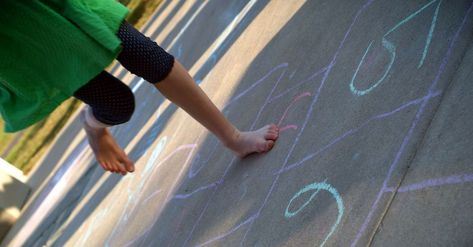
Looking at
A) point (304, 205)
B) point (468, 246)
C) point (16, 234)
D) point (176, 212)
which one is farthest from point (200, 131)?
point (16, 234)

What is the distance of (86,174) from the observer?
151 inches

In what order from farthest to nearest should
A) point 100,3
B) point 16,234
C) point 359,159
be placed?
point 16,234
point 100,3
point 359,159

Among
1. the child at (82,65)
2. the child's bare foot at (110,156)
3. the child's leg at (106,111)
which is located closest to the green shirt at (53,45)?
the child at (82,65)

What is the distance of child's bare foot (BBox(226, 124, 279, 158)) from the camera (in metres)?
1.76

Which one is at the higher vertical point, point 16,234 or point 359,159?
point 359,159

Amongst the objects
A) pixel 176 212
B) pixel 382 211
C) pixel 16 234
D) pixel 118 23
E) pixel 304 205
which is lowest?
pixel 16 234

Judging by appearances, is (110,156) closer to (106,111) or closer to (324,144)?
(106,111)

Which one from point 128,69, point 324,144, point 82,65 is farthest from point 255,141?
point 82,65

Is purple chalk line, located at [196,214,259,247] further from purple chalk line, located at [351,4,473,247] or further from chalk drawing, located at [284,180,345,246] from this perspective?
purple chalk line, located at [351,4,473,247]

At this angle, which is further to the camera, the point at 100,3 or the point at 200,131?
the point at 200,131

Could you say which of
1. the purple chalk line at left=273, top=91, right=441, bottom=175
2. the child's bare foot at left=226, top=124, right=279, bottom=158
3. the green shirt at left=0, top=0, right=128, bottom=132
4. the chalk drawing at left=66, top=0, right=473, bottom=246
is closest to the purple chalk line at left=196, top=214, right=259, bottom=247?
the chalk drawing at left=66, top=0, right=473, bottom=246

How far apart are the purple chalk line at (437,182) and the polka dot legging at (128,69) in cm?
85

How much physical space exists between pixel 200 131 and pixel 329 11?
83cm

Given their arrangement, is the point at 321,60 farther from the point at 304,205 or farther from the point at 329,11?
the point at 304,205
